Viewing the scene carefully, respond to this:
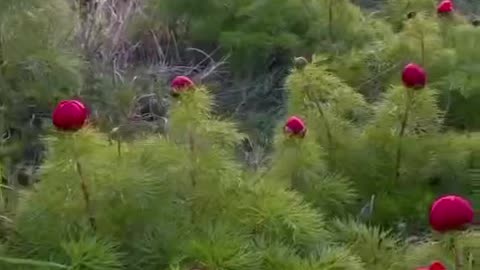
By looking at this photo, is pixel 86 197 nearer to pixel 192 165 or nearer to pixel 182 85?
pixel 192 165

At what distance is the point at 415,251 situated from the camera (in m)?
2.43

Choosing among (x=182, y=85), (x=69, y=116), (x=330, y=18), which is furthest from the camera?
(x=330, y=18)

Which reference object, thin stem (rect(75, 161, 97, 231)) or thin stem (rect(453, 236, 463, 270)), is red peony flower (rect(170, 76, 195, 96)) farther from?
thin stem (rect(453, 236, 463, 270))

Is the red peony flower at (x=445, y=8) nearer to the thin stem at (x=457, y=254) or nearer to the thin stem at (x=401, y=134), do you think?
the thin stem at (x=401, y=134)

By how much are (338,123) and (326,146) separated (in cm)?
8

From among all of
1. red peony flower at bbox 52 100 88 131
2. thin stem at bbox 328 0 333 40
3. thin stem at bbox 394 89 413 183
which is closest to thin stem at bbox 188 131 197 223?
red peony flower at bbox 52 100 88 131

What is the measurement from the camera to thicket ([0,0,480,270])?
7.80ft

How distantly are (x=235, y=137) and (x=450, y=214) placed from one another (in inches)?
33.1

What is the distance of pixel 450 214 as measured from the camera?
2.00 m

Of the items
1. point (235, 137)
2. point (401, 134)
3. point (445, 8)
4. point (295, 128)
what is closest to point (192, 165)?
point (235, 137)

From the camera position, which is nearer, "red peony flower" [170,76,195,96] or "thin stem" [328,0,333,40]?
"red peony flower" [170,76,195,96]

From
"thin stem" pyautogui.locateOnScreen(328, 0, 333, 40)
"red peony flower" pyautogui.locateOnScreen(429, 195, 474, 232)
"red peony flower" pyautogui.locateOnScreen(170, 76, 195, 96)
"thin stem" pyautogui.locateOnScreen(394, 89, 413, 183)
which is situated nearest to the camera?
"red peony flower" pyautogui.locateOnScreen(429, 195, 474, 232)

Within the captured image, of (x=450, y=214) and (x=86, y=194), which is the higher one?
(x=450, y=214)

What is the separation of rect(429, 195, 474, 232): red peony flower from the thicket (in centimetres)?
11
